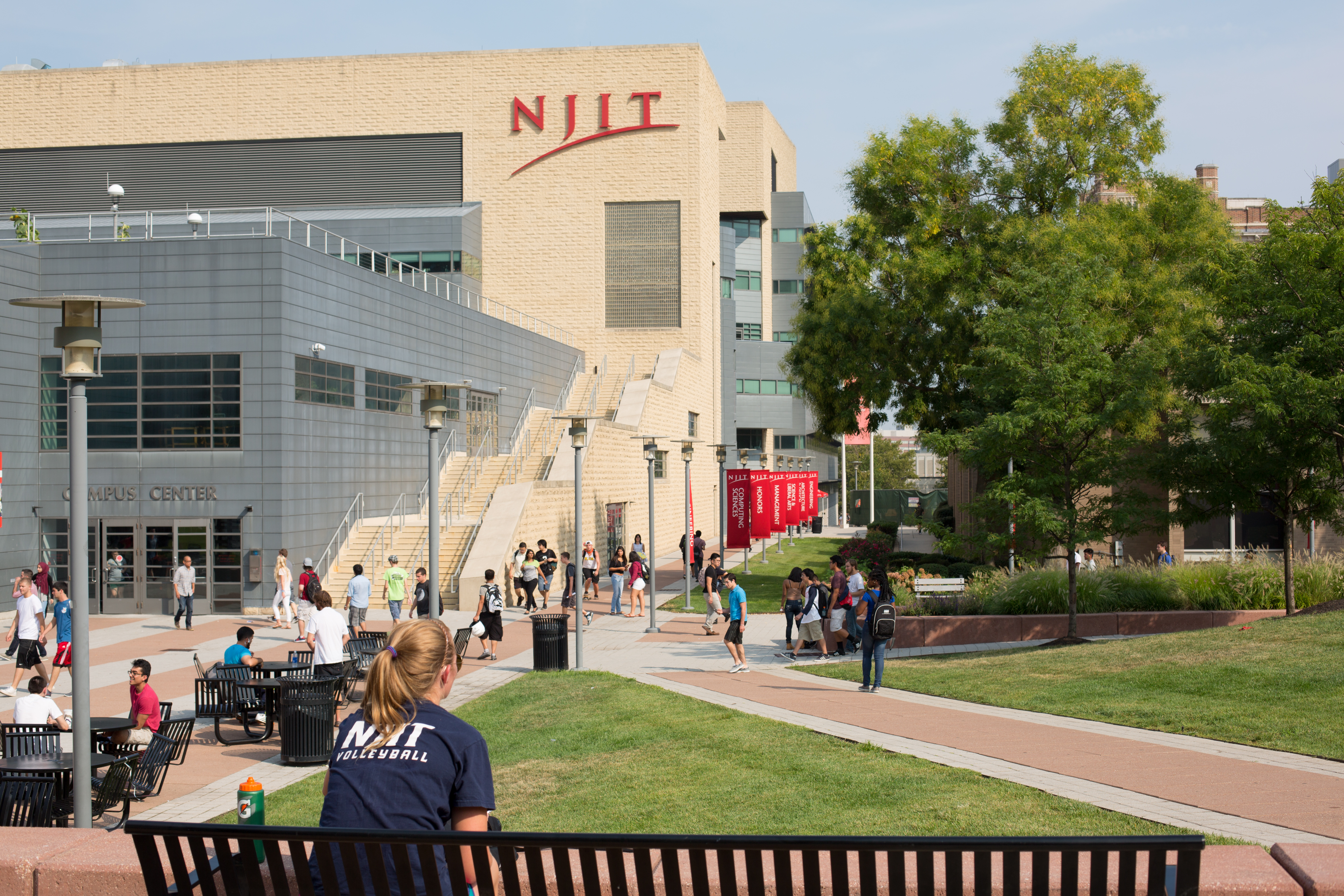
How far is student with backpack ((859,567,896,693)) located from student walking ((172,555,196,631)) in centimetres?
1526

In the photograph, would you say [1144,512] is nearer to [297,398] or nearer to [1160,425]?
[1160,425]

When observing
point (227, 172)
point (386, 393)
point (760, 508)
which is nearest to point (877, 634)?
point (760, 508)

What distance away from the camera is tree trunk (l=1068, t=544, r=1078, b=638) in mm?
18859

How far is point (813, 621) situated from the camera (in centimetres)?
1941

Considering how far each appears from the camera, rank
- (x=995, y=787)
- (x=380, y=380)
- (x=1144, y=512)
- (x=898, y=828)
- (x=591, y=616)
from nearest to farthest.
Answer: (x=898, y=828)
(x=995, y=787)
(x=1144, y=512)
(x=591, y=616)
(x=380, y=380)

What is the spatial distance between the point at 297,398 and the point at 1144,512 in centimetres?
1974

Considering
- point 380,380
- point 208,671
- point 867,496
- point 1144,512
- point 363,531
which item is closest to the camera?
point 208,671

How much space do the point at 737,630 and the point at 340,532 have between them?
50.6 feet

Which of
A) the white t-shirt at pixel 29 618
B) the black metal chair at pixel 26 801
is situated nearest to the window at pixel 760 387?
the white t-shirt at pixel 29 618

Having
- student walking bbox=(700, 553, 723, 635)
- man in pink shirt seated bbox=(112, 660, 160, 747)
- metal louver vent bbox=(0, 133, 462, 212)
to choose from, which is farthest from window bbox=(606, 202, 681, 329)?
man in pink shirt seated bbox=(112, 660, 160, 747)

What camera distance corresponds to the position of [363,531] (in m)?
29.5

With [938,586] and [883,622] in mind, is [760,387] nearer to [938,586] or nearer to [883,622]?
[938,586]

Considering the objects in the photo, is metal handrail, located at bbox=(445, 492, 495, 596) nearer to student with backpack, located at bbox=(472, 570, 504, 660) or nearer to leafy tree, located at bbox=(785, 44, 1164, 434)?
student with backpack, located at bbox=(472, 570, 504, 660)

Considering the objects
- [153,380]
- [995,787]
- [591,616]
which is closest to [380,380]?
[153,380]
